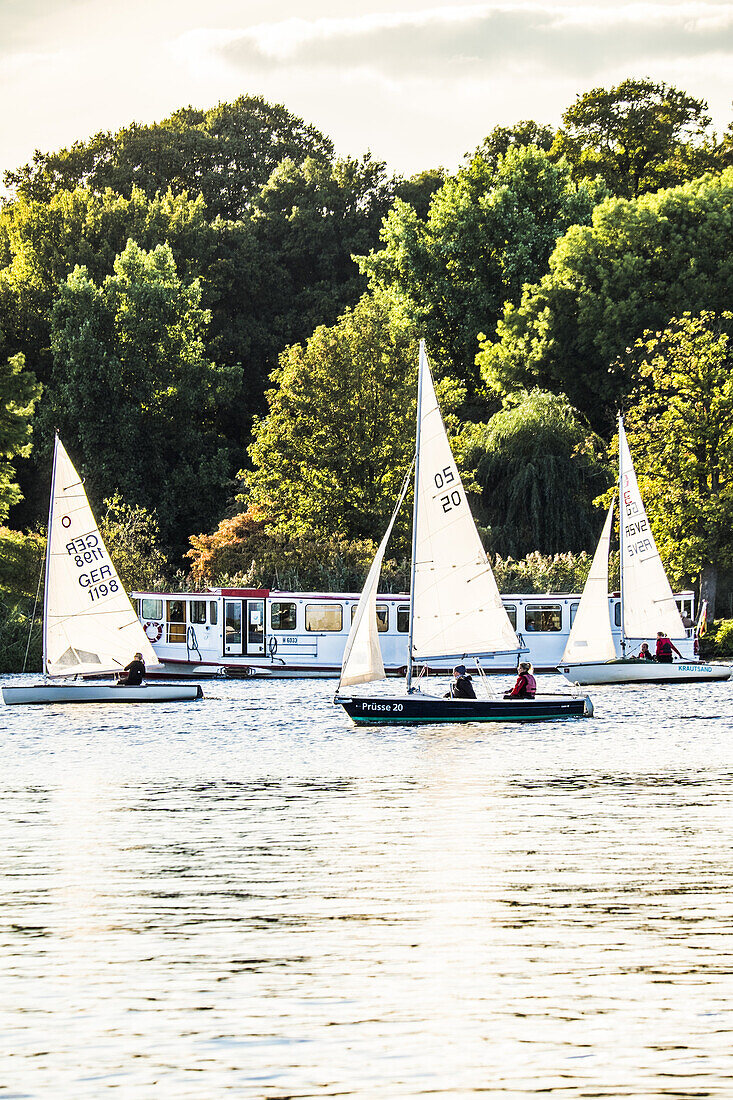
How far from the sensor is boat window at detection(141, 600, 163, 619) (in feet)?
207

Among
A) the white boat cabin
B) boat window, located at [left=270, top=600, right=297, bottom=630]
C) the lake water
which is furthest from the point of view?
boat window, located at [left=270, top=600, right=297, bottom=630]

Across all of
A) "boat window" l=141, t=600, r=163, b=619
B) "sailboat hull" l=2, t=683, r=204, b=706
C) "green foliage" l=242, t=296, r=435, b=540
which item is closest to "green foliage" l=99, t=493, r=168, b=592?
"boat window" l=141, t=600, r=163, b=619

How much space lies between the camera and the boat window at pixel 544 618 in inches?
2501

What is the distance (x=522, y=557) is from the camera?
70250 mm

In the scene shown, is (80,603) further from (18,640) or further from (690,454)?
(690,454)

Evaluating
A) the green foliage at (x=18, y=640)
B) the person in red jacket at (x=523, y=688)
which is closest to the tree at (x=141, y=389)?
the green foliage at (x=18, y=640)

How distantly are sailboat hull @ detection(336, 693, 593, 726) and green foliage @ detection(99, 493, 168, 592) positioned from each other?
30.6 meters

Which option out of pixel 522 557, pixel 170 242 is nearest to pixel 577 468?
pixel 522 557

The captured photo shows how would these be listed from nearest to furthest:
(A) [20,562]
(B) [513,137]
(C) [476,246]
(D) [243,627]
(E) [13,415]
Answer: (D) [243,627] < (A) [20,562] < (E) [13,415] < (C) [476,246] < (B) [513,137]

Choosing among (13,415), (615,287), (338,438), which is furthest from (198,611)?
(615,287)

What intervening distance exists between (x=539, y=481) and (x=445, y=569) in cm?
2965

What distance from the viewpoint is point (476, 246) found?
3580 inches

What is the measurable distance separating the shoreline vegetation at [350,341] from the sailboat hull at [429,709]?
27.9 m

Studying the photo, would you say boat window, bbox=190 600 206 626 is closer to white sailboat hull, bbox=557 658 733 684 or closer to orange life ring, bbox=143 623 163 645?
orange life ring, bbox=143 623 163 645
